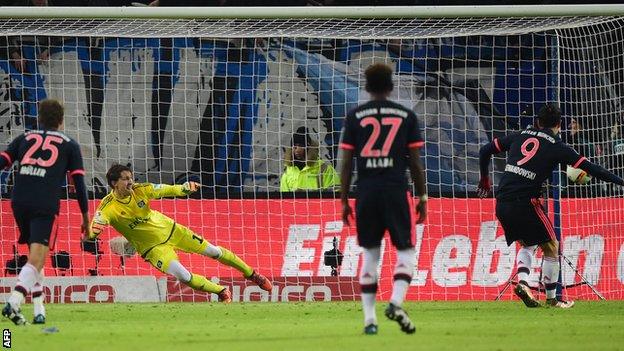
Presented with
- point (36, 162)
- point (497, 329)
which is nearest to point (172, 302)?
point (36, 162)

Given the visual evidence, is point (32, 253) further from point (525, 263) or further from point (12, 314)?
point (525, 263)

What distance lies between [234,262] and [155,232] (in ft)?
3.39

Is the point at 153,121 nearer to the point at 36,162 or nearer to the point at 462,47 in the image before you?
the point at 462,47

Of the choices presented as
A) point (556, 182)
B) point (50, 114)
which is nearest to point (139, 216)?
point (50, 114)

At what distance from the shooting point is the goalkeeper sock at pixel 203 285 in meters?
15.8

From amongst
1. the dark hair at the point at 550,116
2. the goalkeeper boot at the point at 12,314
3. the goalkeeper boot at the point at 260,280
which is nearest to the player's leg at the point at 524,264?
the dark hair at the point at 550,116

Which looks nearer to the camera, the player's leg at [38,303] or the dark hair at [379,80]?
the dark hair at [379,80]

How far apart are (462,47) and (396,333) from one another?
28.9 ft

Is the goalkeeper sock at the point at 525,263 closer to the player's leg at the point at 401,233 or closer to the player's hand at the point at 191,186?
the player's hand at the point at 191,186

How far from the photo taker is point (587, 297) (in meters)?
17.0

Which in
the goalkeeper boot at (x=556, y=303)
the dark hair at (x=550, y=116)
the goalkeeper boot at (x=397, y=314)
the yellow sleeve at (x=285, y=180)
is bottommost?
the goalkeeper boot at (x=556, y=303)

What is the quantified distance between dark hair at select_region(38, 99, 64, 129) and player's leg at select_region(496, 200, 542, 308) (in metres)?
5.18

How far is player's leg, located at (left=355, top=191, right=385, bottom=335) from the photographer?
10297 millimetres

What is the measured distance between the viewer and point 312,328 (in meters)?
11.4
